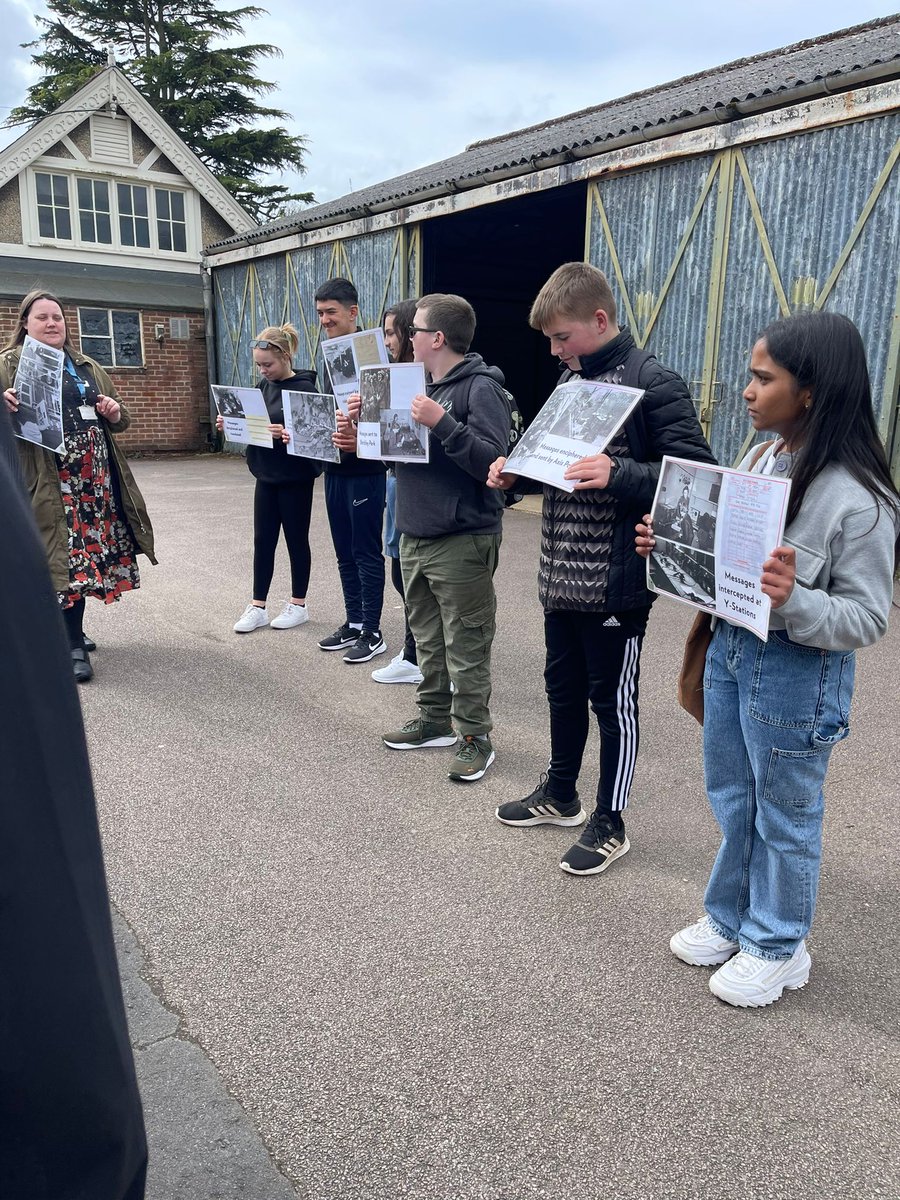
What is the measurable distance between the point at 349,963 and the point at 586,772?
5.60ft

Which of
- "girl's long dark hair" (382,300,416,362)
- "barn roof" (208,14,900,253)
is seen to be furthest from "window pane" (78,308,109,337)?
"girl's long dark hair" (382,300,416,362)

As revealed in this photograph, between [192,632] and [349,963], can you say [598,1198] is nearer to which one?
[349,963]

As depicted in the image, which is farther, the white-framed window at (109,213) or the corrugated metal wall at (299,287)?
the white-framed window at (109,213)

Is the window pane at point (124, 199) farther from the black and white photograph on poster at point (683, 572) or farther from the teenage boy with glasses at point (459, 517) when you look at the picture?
the black and white photograph on poster at point (683, 572)

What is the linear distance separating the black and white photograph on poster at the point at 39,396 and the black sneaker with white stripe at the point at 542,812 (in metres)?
3.13

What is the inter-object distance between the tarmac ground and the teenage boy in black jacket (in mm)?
438

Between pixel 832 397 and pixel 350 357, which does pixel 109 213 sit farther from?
pixel 832 397

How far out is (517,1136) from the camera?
6.68 ft

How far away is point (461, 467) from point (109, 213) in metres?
19.6

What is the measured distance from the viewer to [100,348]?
1858 cm

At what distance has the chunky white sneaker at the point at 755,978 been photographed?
2486 millimetres

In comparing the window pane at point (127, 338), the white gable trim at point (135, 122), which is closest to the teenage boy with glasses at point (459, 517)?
the window pane at point (127, 338)

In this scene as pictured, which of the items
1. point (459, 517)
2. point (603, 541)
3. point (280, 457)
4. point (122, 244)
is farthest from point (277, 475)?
point (122, 244)

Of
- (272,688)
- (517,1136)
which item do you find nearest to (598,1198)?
(517,1136)
